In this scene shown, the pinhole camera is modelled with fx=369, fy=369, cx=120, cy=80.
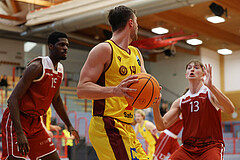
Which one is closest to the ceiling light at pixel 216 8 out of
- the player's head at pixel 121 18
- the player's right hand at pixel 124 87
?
the player's head at pixel 121 18

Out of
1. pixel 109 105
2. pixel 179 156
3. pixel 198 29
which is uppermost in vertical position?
pixel 198 29

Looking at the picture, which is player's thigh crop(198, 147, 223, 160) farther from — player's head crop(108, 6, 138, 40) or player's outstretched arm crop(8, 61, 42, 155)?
player's outstretched arm crop(8, 61, 42, 155)

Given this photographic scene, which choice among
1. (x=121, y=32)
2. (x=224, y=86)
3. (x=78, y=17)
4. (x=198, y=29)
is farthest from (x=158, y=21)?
(x=121, y=32)

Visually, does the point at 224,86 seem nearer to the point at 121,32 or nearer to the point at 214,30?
the point at 214,30

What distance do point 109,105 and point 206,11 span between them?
11.4m

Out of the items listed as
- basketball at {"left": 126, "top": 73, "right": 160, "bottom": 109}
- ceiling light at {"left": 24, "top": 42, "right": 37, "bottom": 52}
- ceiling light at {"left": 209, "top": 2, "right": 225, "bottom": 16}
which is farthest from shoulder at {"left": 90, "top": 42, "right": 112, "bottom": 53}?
ceiling light at {"left": 24, "top": 42, "right": 37, "bottom": 52}

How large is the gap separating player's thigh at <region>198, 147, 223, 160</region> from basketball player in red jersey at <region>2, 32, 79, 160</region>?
1.58 metres

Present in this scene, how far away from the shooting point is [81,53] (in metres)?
22.1

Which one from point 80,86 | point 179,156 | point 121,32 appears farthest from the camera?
point 179,156

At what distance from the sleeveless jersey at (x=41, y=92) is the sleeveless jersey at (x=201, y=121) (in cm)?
170

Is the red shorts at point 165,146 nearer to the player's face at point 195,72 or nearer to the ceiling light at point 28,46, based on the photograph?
the player's face at point 195,72

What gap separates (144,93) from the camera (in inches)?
114

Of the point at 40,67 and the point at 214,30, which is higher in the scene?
the point at 214,30

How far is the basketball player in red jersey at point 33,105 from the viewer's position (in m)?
3.92
